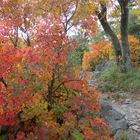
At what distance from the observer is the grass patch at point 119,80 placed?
54.1ft

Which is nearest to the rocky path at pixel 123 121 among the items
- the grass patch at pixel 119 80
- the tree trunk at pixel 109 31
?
the grass patch at pixel 119 80

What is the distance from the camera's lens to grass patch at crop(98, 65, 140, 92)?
1650cm

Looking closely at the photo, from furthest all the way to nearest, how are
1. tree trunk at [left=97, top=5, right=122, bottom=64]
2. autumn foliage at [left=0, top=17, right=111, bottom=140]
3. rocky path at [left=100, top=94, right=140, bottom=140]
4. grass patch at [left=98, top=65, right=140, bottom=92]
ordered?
tree trunk at [left=97, top=5, right=122, bottom=64] → grass patch at [left=98, top=65, right=140, bottom=92] → rocky path at [left=100, top=94, right=140, bottom=140] → autumn foliage at [left=0, top=17, right=111, bottom=140]

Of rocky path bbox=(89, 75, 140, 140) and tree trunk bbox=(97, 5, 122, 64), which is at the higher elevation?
tree trunk bbox=(97, 5, 122, 64)

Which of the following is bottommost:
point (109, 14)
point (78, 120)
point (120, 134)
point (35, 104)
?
point (120, 134)

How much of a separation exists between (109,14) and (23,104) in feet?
38.4

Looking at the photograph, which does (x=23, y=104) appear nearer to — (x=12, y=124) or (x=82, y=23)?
(x=12, y=124)

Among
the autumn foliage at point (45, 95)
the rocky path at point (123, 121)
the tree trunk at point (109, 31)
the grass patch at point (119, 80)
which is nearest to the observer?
the autumn foliage at point (45, 95)

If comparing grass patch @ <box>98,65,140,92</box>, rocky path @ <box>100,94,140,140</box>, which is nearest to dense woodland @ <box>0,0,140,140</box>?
rocky path @ <box>100,94,140,140</box>

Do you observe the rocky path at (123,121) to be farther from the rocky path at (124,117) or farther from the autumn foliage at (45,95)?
the autumn foliage at (45,95)

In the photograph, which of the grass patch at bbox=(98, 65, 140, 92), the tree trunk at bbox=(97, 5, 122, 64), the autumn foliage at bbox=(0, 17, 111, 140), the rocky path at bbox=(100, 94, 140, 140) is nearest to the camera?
the autumn foliage at bbox=(0, 17, 111, 140)

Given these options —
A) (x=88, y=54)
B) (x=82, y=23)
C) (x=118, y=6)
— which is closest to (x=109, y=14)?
(x=118, y=6)

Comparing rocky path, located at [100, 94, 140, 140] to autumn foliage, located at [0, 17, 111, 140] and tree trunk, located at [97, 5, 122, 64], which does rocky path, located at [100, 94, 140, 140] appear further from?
tree trunk, located at [97, 5, 122, 64]

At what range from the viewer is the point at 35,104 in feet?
26.7
